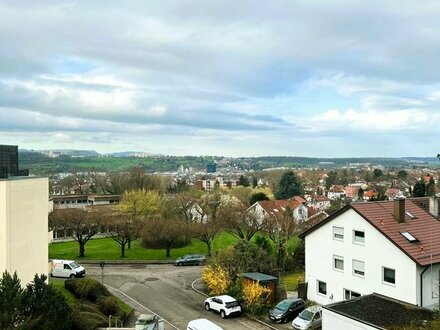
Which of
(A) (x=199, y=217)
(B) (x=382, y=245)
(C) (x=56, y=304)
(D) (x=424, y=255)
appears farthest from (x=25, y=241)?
(A) (x=199, y=217)

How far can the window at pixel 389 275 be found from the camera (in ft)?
89.5

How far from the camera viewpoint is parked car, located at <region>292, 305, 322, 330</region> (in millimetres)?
26750

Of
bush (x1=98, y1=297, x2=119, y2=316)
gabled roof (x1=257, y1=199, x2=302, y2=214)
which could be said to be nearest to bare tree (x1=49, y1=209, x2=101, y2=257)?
bush (x1=98, y1=297, x2=119, y2=316)

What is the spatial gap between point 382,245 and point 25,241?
2130 centimetres

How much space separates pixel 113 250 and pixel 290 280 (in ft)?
82.5

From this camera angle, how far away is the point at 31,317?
21.5 m

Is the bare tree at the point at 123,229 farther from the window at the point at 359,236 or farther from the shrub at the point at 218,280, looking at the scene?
the window at the point at 359,236

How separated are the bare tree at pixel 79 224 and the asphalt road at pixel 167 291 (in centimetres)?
456

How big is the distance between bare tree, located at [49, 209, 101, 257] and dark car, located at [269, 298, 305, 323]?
90.8ft

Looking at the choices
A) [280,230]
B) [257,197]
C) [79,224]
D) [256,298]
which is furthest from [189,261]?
[257,197]

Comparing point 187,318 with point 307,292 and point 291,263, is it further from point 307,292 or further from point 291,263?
point 291,263

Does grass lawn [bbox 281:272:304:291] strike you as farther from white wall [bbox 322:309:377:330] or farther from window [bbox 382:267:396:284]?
white wall [bbox 322:309:377:330]

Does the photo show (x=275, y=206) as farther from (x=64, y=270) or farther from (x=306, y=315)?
(x=306, y=315)

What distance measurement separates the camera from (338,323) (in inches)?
825
